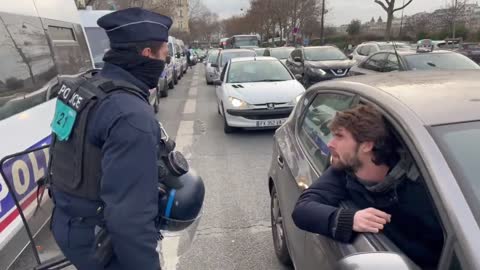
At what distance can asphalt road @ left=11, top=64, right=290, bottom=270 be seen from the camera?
3.28 meters

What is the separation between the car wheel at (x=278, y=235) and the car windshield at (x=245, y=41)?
962 inches

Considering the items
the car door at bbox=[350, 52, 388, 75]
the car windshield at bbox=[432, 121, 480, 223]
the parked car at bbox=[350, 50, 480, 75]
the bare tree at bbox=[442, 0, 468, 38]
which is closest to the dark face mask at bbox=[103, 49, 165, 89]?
the car windshield at bbox=[432, 121, 480, 223]

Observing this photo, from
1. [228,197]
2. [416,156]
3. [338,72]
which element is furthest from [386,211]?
[338,72]

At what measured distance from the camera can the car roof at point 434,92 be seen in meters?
1.66

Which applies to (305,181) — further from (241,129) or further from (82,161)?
(241,129)

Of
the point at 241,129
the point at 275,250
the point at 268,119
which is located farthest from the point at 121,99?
the point at 241,129

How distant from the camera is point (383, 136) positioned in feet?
5.81

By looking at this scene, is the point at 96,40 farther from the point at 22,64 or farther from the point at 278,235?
the point at 278,235

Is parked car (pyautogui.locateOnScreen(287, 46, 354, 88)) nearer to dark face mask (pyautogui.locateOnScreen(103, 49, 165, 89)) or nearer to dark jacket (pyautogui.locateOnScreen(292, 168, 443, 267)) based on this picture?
dark jacket (pyautogui.locateOnScreen(292, 168, 443, 267))

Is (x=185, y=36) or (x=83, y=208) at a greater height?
(x=83, y=208)

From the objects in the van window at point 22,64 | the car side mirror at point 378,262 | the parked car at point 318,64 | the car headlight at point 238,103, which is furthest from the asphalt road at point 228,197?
the parked car at point 318,64

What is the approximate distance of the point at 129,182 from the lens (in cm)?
145

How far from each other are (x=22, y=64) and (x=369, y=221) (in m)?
2.74

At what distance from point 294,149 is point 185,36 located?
71873 mm
